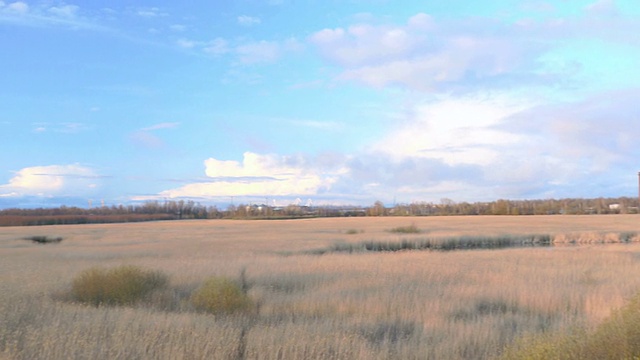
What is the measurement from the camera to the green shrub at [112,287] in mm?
13500

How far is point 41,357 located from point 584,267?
2035cm

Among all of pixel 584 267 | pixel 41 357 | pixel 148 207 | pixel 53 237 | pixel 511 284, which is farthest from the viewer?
pixel 148 207

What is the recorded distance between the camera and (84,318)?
9516 mm

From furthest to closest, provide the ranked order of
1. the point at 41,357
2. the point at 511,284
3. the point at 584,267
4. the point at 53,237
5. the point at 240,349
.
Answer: the point at 53,237 → the point at 584,267 → the point at 511,284 → the point at 240,349 → the point at 41,357

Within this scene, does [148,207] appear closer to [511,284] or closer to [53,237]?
[53,237]

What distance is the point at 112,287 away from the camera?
13750mm

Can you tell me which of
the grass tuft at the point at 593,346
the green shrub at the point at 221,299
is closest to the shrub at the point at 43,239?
the green shrub at the point at 221,299

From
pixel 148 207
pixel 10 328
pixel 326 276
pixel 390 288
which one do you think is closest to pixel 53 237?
pixel 326 276

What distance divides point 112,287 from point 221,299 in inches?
128

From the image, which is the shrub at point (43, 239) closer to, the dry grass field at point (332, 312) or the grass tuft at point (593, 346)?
the dry grass field at point (332, 312)

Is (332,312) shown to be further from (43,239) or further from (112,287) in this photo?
(43,239)

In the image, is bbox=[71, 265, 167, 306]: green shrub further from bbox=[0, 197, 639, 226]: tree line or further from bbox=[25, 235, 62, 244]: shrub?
bbox=[0, 197, 639, 226]: tree line

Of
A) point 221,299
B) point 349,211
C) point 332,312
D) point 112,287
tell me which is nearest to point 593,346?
point 332,312

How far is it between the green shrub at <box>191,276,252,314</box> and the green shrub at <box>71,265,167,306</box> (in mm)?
1869
